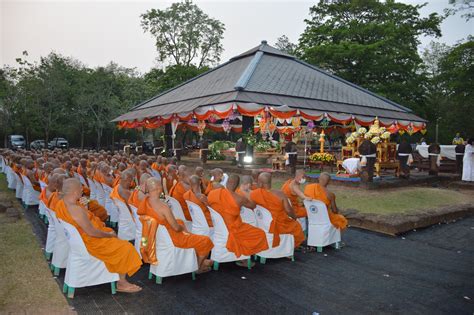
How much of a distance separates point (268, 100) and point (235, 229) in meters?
9.34

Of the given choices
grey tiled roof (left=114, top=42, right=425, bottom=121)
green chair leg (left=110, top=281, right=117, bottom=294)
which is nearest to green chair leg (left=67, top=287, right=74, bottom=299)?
green chair leg (left=110, top=281, right=117, bottom=294)

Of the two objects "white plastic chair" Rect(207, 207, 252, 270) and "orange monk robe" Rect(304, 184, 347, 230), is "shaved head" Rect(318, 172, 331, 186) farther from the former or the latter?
"white plastic chair" Rect(207, 207, 252, 270)

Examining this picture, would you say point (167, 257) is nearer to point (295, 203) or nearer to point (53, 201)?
point (53, 201)

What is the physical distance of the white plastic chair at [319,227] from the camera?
18.0ft

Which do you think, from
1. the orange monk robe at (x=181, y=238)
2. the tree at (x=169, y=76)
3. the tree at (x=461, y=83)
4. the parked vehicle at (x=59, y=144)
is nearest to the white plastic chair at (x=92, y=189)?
the orange monk robe at (x=181, y=238)

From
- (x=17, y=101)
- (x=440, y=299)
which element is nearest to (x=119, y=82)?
(x=17, y=101)

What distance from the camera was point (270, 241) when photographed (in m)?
4.92

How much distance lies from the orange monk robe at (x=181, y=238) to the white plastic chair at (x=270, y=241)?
0.90 metres

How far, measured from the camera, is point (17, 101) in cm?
2716

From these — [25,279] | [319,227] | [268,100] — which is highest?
[268,100]

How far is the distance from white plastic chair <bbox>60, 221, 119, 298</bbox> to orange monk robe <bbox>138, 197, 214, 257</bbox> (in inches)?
29.3

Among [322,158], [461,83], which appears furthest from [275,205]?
[461,83]

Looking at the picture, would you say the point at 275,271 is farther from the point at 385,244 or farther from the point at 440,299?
the point at 385,244

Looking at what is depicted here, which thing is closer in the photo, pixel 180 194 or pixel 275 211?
pixel 275 211
